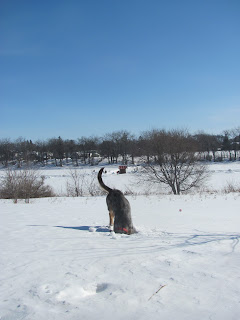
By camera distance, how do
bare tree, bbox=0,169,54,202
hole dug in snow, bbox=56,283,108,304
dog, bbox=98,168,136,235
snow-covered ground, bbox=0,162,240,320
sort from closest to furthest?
1. snow-covered ground, bbox=0,162,240,320
2. hole dug in snow, bbox=56,283,108,304
3. dog, bbox=98,168,136,235
4. bare tree, bbox=0,169,54,202

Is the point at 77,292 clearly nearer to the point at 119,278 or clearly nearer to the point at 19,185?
the point at 119,278

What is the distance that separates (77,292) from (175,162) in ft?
70.5

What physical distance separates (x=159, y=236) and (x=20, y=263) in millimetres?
2922

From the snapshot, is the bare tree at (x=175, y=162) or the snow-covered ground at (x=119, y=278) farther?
the bare tree at (x=175, y=162)

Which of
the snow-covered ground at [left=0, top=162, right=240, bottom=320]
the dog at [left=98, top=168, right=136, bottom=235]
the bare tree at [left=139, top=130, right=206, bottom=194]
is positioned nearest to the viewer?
the snow-covered ground at [left=0, top=162, right=240, bottom=320]

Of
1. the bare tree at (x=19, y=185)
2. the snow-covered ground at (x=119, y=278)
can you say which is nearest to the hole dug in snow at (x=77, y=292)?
the snow-covered ground at (x=119, y=278)

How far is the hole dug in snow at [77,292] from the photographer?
8.43 feet

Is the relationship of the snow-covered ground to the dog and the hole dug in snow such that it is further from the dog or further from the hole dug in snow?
the dog

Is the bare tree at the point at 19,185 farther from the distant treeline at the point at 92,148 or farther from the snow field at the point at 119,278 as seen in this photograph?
the distant treeline at the point at 92,148

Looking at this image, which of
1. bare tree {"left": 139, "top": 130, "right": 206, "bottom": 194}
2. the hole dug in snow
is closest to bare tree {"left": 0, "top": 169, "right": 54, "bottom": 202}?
bare tree {"left": 139, "top": 130, "right": 206, "bottom": 194}

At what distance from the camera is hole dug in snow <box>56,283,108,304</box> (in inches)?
101

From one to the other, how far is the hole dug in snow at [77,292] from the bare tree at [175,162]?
21.1m

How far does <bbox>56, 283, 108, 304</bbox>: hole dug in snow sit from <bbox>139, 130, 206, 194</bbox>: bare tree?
21065 millimetres

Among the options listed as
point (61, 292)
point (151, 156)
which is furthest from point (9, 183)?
point (61, 292)
